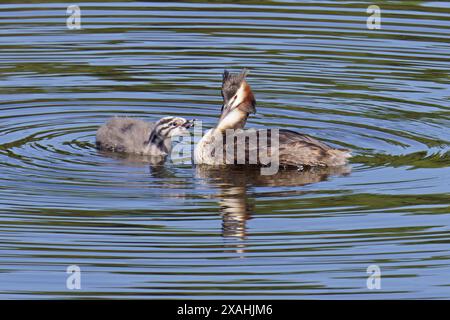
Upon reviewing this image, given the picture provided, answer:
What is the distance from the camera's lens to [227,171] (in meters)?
13.3

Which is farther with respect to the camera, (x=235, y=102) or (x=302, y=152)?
(x=235, y=102)

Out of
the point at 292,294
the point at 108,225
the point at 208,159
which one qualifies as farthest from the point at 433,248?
the point at 208,159

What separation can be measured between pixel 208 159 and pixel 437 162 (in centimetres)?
235

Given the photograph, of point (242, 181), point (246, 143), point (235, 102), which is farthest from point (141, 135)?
point (242, 181)

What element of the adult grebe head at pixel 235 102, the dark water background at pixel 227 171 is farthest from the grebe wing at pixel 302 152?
the adult grebe head at pixel 235 102

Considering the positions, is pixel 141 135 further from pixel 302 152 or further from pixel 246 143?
pixel 302 152

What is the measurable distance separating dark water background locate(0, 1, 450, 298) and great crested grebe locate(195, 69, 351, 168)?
0.83 feet

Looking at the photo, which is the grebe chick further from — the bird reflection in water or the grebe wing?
the grebe wing

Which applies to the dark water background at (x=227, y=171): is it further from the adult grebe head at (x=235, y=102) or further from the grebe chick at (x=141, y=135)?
the adult grebe head at (x=235, y=102)

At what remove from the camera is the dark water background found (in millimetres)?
10031

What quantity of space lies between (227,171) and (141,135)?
146 cm

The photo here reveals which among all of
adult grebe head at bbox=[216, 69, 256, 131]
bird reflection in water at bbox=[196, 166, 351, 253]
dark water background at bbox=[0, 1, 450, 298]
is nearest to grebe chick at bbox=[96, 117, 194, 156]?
dark water background at bbox=[0, 1, 450, 298]

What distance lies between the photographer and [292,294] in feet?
31.2

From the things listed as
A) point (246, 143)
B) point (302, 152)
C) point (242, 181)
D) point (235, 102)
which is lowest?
point (242, 181)
